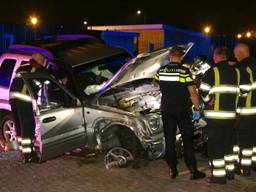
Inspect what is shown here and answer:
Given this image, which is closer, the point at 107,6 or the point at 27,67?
the point at 27,67

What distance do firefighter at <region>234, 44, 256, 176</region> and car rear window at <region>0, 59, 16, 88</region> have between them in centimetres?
433

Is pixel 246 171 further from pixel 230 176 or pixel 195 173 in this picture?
pixel 195 173

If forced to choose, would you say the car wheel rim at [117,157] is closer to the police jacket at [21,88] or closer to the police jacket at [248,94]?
the police jacket at [21,88]

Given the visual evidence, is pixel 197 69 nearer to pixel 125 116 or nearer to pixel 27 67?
pixel 125 116

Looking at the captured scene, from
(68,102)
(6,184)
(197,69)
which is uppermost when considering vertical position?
(197,69)

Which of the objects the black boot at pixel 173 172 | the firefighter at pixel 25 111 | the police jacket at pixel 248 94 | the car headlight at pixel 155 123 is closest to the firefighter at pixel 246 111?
the police jacket at pixel 248 94

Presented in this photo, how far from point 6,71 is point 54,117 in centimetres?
→ 242

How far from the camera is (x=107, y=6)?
226 ft

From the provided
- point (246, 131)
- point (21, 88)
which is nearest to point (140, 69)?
point (246, 131)

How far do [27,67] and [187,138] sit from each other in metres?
2.88

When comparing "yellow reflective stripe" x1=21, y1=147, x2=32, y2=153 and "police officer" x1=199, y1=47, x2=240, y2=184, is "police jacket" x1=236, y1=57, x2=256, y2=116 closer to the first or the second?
"police officer" x1=199, y1=47, x2=240, y2=184

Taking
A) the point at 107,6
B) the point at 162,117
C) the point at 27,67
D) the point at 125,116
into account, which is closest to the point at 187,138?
the point at 162,117

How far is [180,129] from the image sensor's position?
645 cm

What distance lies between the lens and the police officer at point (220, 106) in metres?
6.14
